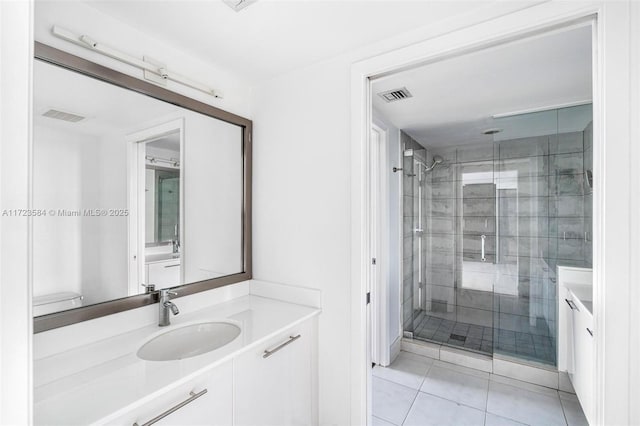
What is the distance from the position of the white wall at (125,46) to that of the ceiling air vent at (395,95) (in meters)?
1.03

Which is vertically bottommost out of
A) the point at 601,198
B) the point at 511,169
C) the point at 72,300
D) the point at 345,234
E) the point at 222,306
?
the point at 222,306

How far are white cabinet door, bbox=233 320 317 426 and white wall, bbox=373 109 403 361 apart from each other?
127 centimetres

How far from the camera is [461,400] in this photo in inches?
85.9

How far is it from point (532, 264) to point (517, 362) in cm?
84

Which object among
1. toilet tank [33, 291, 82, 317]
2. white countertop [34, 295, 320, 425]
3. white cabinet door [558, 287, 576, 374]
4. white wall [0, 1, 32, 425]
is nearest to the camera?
white wall [0, 1, 32, 425]

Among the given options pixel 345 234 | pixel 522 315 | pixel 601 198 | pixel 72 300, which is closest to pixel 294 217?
pixel 345 234

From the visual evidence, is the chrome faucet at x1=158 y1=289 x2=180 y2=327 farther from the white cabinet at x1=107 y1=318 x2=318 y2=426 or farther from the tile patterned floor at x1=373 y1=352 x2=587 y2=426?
the tile patterned floor at x1=373 y1=352 x2=587 y2=426

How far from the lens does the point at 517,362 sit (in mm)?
2467

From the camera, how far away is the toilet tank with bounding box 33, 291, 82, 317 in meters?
1.12

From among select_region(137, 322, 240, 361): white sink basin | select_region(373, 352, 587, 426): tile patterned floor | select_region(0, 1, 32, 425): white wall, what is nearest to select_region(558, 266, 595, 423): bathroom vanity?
select_region(373, 352, 587, 426): tile patterned floor

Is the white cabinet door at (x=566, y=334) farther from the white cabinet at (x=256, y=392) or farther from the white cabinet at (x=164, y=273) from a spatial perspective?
the white cabinet at (x=164, y=273)

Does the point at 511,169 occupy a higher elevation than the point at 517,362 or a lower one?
higher

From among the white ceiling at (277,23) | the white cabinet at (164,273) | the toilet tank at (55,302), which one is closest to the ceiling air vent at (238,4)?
the white ceiling at (277,23)

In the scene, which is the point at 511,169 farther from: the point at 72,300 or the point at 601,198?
the point at 72,300
